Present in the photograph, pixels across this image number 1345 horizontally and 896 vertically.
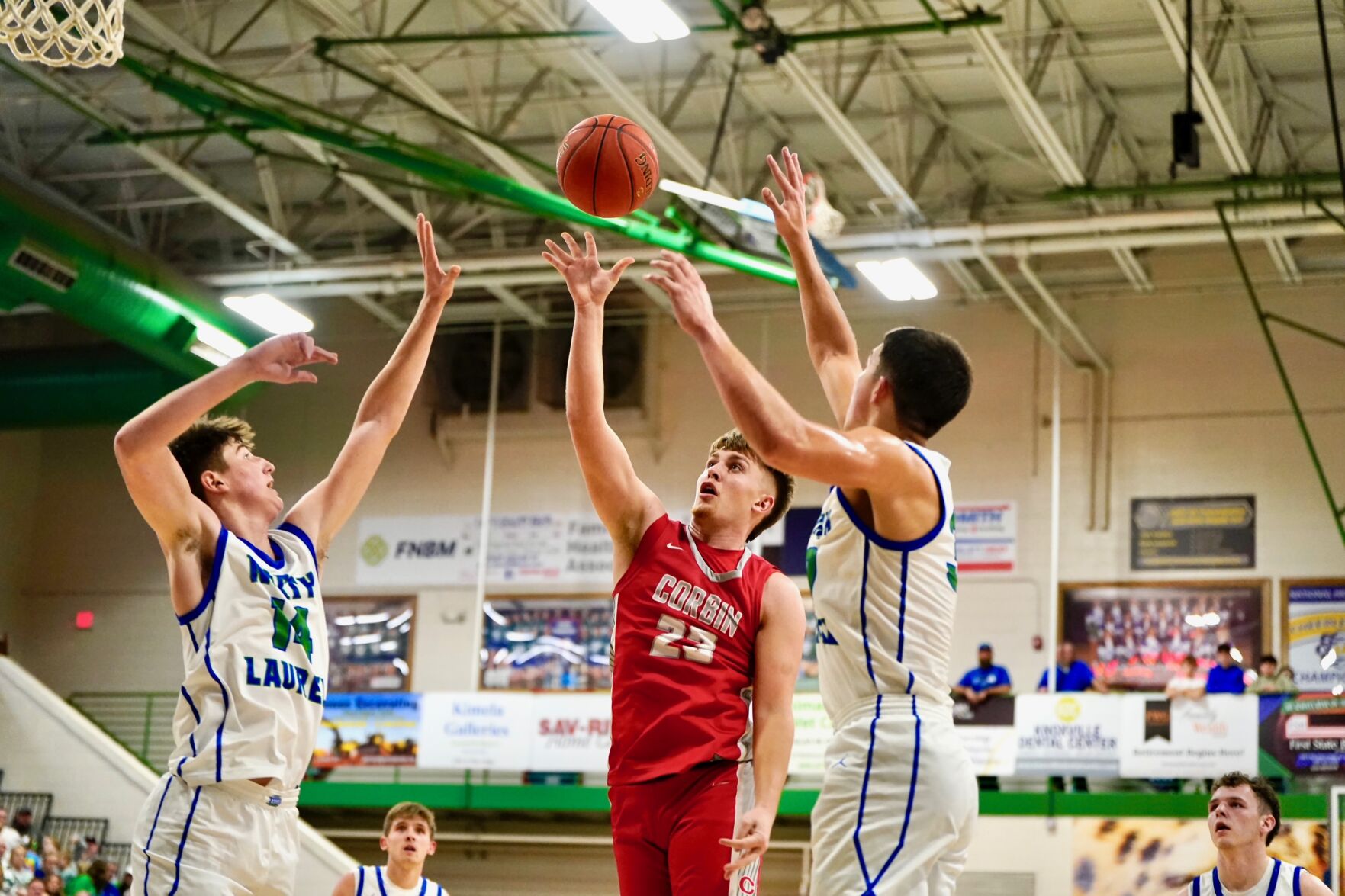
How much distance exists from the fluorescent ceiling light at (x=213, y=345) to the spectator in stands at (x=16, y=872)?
666 cm

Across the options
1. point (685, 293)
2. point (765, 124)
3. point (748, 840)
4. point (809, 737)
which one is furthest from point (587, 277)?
point (765, 124)

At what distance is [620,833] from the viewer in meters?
5.05

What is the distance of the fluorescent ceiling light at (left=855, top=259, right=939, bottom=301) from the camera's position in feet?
58.6

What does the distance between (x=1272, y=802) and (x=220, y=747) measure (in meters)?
5.18

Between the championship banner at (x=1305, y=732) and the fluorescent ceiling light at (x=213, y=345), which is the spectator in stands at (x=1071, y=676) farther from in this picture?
the fluorescent ceiling light at (x=213, y=345)

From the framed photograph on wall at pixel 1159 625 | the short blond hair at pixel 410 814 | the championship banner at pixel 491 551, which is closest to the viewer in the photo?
the short blond hair at pixel 410 814

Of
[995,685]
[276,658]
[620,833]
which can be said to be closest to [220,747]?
[276,658]

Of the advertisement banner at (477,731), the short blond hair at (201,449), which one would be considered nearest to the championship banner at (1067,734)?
the advertisement banner at (477,731)

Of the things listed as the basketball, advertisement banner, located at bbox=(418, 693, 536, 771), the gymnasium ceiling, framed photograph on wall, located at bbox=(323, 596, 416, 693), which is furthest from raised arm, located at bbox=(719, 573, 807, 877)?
framed photograph on wall, located at bbox=(323, 596, 416, 693)

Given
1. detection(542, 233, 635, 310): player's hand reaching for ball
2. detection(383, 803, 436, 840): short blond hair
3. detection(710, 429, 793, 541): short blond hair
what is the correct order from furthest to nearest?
detection(383, 803, 436, 840): short blond hair
detection(710, 429, 793, 541): short blond hair
detection(542, 233, 635, 310): player's hand reaching for ball

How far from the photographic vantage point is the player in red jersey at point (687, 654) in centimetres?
498

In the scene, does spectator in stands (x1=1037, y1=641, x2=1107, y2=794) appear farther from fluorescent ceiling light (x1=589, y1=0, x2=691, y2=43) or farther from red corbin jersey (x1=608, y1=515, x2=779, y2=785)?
red corbin jersey (x1=608, y1=515, x2=779, y2=785)

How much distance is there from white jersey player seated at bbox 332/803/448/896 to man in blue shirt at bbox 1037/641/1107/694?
1180 centimetres

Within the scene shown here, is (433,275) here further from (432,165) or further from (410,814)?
(432,165)
